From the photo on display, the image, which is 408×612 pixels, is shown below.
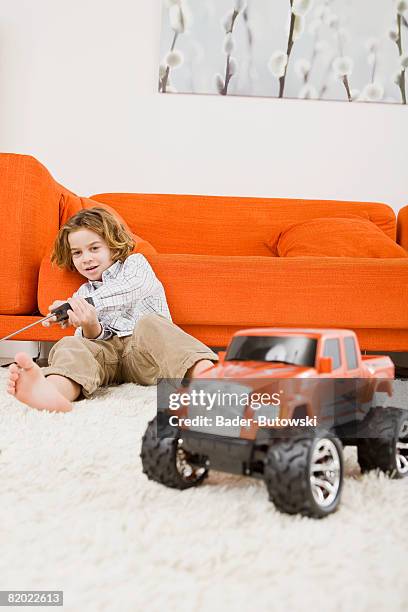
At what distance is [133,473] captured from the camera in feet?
2.28

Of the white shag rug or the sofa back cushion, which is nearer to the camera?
the white shag rug

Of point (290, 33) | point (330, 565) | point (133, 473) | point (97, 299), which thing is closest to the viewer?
point (330, 565)

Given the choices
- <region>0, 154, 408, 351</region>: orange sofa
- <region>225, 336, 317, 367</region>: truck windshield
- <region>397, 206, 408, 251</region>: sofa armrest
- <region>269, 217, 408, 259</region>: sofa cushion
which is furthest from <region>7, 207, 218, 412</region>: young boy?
<region>397, 206, 408, 251</region>: sofa armrest

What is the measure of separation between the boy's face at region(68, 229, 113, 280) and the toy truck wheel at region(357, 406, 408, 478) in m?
1.00

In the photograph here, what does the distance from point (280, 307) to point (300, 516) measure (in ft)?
3.54

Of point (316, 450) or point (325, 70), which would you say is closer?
point (316, 450)

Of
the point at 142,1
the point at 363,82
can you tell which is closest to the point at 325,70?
the point at 363,82

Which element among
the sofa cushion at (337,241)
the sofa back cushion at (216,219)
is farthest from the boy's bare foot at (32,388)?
the sofa back cushion at (216,219)

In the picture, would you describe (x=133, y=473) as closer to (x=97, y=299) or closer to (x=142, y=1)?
(x=97, y=299)

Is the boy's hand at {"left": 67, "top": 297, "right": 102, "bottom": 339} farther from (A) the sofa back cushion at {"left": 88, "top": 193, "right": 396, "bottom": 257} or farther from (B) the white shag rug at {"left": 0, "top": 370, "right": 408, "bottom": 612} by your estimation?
(A) the sofa back cushion at {"left": 88, "top": 193, "right": 396, "bottom": 257}

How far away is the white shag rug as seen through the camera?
433 millimetres

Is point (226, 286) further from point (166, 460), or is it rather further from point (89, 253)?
point (166, 460)

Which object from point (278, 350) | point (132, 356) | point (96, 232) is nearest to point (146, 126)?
point (96, 232)

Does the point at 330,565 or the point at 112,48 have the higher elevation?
the point at 112,48
